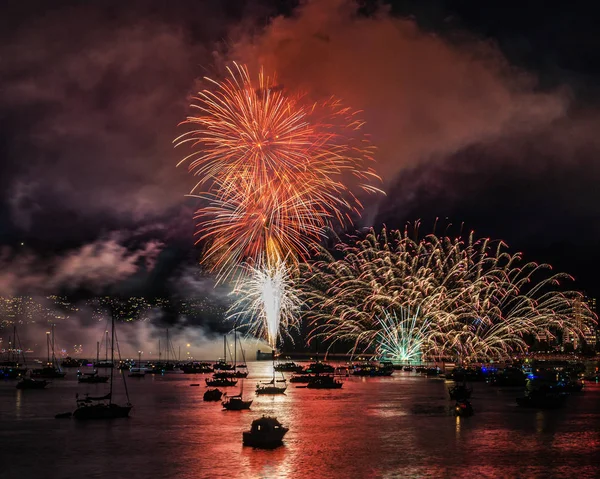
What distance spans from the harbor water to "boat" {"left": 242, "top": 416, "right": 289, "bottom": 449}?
42.3 inches

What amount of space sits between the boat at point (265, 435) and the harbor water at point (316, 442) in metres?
1.07

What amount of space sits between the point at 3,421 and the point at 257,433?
140 ft

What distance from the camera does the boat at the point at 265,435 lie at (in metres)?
64.5

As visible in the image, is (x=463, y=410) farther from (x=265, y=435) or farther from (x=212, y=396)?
(x=212, y=396)

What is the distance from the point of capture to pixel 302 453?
62.1m

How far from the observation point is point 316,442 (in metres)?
69.0

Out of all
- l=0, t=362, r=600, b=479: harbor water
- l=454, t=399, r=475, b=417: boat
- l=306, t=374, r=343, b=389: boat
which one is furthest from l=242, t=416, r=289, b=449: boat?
l=306, t=374, r=343, b=389: boat

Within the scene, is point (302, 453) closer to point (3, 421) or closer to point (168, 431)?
point (168, 431)

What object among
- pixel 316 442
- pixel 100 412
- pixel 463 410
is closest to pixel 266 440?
pixel 316 442

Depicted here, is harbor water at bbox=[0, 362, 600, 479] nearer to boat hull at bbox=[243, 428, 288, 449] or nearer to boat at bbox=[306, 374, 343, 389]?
boat hull at bbox=[243, 428, 288, 449]

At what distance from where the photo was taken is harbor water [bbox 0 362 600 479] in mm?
55938

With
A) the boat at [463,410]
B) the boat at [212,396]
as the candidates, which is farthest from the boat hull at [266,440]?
the boat at [212,396]

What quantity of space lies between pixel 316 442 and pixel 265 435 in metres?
6.65

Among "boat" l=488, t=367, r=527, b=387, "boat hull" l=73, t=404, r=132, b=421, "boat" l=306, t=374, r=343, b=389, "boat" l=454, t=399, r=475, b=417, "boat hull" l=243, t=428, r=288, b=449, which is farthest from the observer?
"boat" l=488, t=367, r=527, b=387
